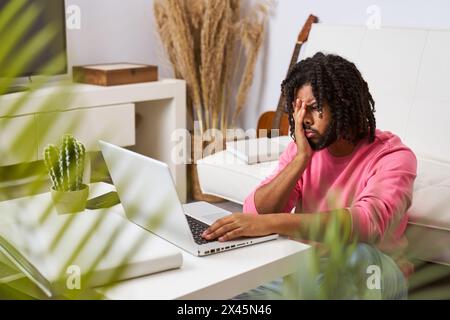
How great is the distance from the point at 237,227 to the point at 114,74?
6.23 feet

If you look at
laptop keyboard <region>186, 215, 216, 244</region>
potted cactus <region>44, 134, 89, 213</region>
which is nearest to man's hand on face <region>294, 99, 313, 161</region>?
laptop keyboard <region>186, 215, 216, 244</region>

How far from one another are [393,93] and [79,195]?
5.20 ft

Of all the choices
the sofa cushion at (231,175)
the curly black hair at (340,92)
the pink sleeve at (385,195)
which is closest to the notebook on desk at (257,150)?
the sofa cushion at (231,175)

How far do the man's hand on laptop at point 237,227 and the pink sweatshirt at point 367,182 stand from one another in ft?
0.48

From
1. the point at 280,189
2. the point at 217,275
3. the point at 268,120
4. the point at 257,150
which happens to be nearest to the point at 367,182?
the point at 280,189

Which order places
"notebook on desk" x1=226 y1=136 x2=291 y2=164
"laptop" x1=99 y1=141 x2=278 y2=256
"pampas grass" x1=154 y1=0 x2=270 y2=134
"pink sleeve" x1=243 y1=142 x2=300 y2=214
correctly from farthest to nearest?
1. "pampas grass" x1=154 y1=0 x2=270 y2=134
2. "notebook on desk" x1=226 y1=136 x2=291 y2=164
3. "pink sleeve" x1=243 y1=142 x2=300 y2=214
4. "laptop" x1=99 y1=141 x2=278 y2=256

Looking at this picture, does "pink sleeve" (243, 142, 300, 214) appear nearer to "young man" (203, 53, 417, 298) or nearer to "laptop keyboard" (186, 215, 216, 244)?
"young man" (203, 53, 417, 298)

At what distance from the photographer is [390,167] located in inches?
57.8

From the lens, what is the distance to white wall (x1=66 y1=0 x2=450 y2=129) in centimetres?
321

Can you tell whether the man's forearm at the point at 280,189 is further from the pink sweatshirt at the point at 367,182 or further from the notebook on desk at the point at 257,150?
the notebook on desk at the point at 257,150

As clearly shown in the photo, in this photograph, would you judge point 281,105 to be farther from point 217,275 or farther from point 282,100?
point 217,275

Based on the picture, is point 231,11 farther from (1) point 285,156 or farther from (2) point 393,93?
(1) point 285,156

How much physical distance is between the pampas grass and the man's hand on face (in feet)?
6.35

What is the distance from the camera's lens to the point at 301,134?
154cm
